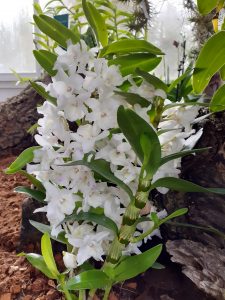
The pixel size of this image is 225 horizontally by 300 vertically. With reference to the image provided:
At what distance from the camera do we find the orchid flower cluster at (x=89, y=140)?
569 mm

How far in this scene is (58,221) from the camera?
0.63 metres

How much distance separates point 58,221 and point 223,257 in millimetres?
358

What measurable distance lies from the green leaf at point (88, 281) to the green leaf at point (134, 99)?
0.30 meters

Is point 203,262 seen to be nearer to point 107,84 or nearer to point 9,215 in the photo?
point 107,84

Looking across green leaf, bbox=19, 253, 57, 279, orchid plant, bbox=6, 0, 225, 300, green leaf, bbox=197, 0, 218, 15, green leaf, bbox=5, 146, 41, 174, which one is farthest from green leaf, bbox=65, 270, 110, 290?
green leaf, bbox=197, 0, 218, 15

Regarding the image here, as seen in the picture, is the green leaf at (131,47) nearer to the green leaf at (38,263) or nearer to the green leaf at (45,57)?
the green leaf at (45,57)

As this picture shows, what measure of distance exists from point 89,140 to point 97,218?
14 centimetres

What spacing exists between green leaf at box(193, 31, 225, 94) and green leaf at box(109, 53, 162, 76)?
79 millimetres

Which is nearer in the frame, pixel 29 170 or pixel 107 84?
pixel 107 84

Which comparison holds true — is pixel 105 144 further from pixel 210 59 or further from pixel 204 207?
pixel 204 207

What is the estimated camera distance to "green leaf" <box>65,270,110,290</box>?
61 centimetres

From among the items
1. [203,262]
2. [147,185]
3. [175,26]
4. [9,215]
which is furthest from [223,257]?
[175,26]

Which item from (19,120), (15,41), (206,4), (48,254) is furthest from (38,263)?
(15,41)

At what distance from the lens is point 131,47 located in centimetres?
61
